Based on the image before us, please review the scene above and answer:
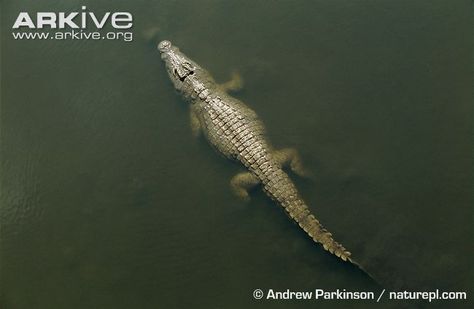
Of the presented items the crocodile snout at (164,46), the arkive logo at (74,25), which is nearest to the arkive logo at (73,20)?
the arkive logo at (74,25)

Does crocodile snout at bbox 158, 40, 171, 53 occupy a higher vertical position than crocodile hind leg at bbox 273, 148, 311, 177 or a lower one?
higher

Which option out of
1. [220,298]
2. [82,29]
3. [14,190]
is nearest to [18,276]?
[14,190]

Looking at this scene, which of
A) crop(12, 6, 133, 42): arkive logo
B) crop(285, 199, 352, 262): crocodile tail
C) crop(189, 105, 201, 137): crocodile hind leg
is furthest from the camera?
crop(12, 6, 133, 42): arkive logo

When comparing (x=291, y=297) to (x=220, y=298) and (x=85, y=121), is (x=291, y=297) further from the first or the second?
(x=85, y=121)

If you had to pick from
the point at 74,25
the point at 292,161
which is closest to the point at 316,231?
the point at 292,161

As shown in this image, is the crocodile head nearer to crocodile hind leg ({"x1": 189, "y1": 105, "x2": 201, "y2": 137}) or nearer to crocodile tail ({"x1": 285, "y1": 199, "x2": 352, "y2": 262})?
crocodile hind leg ({"x1": 189, "y1": 105, "x2": 201, "y2": 137})

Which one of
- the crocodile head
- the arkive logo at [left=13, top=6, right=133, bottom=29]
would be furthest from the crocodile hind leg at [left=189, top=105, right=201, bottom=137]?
the arkive logo at [left=13, top=6, right=133, bottom=29]

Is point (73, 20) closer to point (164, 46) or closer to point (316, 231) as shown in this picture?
point (164, 46)
